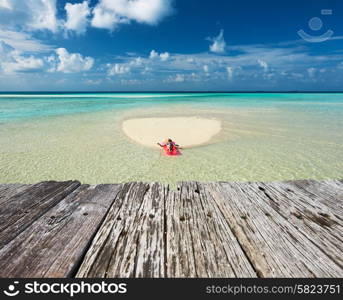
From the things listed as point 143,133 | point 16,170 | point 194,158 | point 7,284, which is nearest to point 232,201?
point 7,284

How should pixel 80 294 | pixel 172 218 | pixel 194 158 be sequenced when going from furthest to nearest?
1. pixel 194 158
2. pixel 172 218
3. pixel 80 294

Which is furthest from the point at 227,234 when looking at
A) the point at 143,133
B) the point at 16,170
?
the point at 143,133

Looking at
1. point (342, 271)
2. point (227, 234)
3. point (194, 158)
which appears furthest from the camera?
point (194, 158)

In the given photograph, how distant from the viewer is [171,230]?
1.73m

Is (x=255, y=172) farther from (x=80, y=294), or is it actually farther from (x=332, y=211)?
(x=80, y=294)

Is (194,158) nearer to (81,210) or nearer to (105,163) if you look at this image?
(105,163)

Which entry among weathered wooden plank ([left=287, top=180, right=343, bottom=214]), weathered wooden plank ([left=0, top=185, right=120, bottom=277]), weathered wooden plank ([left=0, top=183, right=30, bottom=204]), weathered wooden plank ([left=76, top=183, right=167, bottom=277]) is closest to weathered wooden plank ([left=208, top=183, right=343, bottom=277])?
weathered wooden plank ([left=287, top=180, right=343, bottom=214])

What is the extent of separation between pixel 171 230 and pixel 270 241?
0.81 meters

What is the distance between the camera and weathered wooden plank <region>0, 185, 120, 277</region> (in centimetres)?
133

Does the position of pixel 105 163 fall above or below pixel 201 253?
below

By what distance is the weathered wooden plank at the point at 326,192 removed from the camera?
2.06 meters

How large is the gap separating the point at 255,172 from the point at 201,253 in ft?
22.4

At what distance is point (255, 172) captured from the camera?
7.60m

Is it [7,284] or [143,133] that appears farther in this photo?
[143,133]
